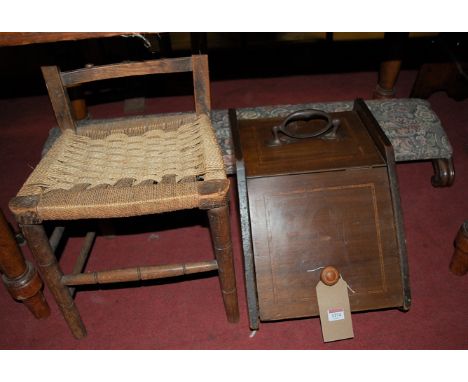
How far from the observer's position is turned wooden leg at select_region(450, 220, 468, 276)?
1265 mm

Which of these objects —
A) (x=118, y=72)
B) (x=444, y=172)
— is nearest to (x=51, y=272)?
(x=118, y=72)

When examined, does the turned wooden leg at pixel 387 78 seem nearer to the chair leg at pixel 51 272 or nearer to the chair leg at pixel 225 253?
the chair leg at pixel 225 253

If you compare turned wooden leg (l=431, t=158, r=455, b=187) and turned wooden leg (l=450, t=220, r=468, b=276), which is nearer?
turned wooden leg (l=450, t=220, r=468, b=276)

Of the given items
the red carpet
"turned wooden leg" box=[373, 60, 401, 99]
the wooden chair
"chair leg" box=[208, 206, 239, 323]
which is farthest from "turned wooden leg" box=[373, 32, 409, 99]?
"chair leg" box=[208, 206, 239, 323]

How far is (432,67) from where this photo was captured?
1971mm

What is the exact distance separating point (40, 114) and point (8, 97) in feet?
1.25

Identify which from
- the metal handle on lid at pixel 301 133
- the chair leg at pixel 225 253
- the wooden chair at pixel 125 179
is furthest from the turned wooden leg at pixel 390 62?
the chair leg at pixel 225 253

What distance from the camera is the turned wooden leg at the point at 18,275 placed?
1.11 metres

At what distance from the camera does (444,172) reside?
1.64 metres

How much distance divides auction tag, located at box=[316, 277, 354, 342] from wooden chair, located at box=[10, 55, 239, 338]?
0.25 m

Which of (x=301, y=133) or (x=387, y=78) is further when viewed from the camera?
(x=387, y=78)

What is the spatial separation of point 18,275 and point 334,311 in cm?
91

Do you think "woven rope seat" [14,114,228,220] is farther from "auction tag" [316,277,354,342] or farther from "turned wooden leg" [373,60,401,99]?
"turned wooden leg" [373,60,401,99]

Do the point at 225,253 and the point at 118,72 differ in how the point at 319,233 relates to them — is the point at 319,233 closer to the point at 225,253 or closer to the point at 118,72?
the point at 225,253
